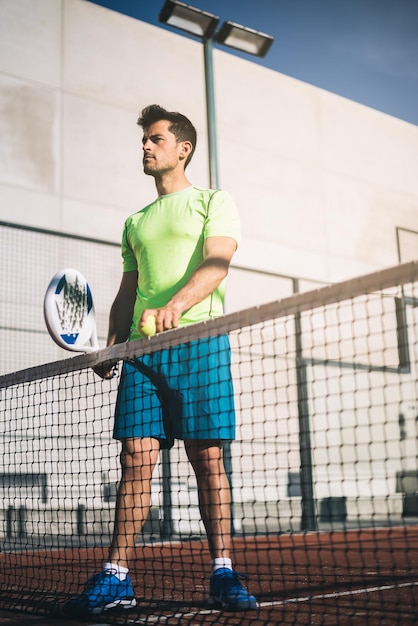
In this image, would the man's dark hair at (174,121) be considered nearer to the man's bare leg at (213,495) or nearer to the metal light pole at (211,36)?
the man's bare leg at (213,495)

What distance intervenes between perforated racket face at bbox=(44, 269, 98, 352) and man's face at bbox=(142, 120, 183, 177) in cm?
96

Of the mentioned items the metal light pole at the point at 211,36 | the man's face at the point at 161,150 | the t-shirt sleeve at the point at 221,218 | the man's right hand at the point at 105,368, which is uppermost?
the metal light pole at the point at 211,36

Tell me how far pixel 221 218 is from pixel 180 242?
7.7 inches

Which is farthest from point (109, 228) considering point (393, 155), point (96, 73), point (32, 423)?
point (393, 155)

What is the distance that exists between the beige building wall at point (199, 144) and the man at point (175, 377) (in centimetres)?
683

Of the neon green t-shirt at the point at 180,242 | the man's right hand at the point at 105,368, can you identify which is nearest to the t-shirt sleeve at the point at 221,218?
the neon green t-shirt at the point at 180,242

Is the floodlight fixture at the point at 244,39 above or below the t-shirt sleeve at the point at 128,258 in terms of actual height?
above

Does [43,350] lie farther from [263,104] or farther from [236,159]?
[263,104]

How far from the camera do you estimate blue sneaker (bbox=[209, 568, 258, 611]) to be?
9.52 ft

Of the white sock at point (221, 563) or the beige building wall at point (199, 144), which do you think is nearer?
the white sock at point (221, 563)

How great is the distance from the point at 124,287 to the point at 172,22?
536cm

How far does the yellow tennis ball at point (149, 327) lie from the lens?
3.16 metres

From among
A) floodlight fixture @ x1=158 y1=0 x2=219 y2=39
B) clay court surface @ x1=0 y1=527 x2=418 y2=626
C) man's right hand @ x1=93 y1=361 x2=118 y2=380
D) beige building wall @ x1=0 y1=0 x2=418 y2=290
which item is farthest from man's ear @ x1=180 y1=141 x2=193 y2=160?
beige building wall @ x1=0 y1=0 x2=418 y2=290

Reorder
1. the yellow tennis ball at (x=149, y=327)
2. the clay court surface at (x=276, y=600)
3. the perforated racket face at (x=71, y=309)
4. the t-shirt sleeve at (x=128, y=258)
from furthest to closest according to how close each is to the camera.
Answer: the perforated racket face at (x=71, y=309) → the t-shirt sleeve at (x=128, y=258) → the yellow tennis ball at (x=149, y=327) → the clay court surface at (x=276, y=600)
